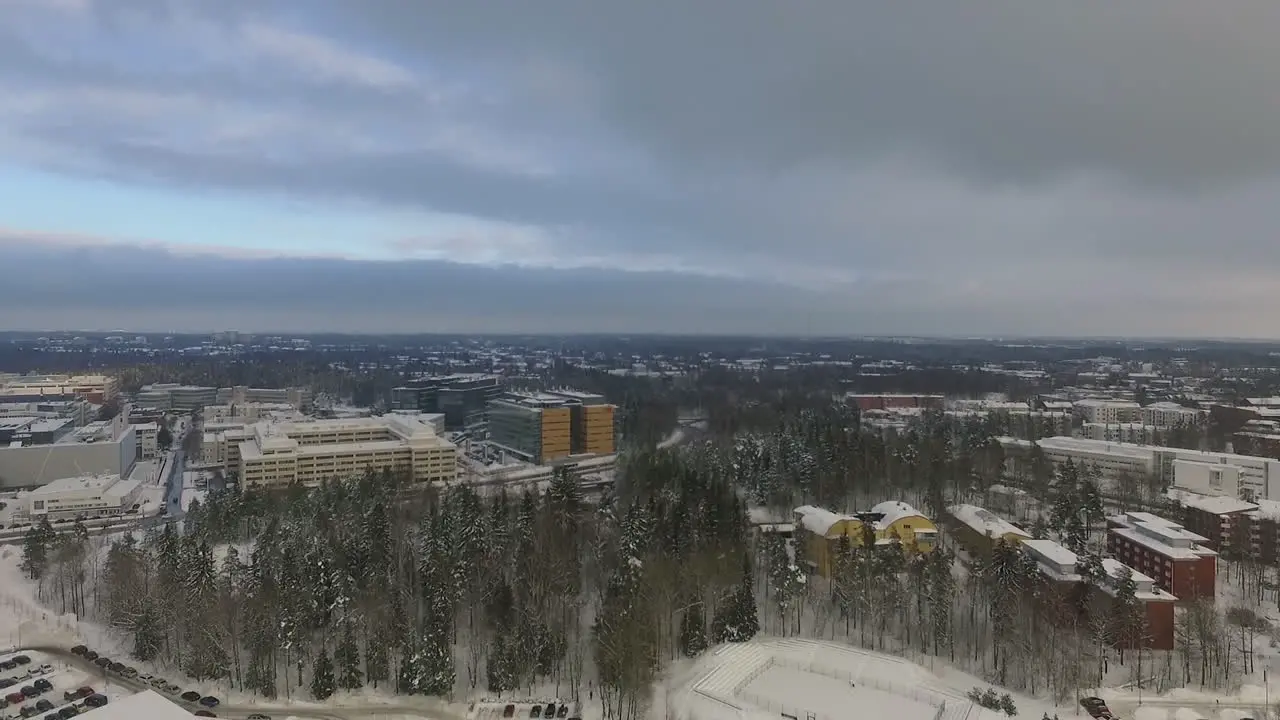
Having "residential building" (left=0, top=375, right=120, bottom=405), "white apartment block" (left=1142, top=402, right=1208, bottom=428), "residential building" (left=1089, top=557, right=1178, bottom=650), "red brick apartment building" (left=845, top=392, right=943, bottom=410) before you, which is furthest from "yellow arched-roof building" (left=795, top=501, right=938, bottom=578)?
A: "residential building" (left=0, top=375, right=120, bottom=405)

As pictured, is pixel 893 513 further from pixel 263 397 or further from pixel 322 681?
pixel 263 397

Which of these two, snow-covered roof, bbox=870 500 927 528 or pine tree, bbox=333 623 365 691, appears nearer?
pine tree, bbox=333 623 365 691

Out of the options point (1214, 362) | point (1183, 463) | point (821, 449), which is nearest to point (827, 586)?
point (821, 449)

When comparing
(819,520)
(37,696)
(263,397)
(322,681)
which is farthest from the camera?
(263,397)

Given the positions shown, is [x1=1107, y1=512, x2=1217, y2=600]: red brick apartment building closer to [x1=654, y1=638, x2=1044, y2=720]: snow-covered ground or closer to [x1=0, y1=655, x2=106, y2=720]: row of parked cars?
[x1=654, y1=638, x2=1044, y2=720]: snow-covered ground

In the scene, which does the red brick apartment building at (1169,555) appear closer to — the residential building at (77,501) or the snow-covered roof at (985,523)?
the snow-covered roof at (985,523)

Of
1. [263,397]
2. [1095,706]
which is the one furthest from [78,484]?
[1095,706]
